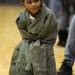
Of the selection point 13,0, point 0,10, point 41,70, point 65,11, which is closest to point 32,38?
point 41,70

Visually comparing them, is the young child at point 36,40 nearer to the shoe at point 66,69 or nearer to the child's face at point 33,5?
the child's face at point 33,5

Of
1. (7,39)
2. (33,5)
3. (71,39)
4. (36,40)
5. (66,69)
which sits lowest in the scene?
(7,39)

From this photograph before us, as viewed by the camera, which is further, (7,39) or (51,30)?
(7,39)

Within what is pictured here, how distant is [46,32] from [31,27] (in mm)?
78

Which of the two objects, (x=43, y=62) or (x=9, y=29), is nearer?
(x=43, y=62)

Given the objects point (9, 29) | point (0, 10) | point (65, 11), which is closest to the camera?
point (65, 11)

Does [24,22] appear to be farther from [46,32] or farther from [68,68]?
[68,68]

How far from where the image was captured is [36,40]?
1.64m

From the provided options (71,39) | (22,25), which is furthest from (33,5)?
(71,39)

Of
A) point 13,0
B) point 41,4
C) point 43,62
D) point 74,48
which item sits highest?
point 41,4

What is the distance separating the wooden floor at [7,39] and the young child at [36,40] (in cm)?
56

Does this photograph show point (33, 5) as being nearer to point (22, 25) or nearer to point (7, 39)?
point (22, 25)

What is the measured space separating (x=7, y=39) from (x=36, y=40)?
4.66 ft

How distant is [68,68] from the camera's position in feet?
6.68
